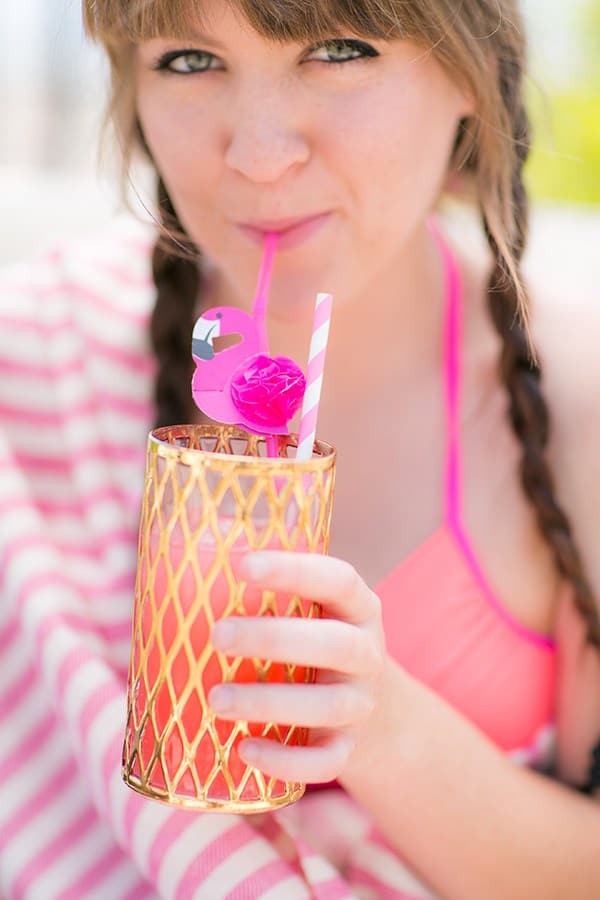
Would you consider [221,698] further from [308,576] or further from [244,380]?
[244,380]

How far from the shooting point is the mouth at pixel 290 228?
94cm

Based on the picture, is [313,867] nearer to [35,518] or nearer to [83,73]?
[35,518]

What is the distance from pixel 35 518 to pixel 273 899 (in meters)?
0.47

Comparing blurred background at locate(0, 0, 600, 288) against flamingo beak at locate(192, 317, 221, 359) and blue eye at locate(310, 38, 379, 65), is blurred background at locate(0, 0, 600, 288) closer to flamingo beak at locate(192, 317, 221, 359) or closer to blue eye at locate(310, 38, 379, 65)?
blue eye at locate(310, 38, 379, 65)

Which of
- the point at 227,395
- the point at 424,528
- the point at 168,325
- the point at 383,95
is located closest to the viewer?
the point at 227,395

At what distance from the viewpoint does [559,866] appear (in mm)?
1026

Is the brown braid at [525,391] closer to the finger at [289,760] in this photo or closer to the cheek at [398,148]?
the cheek at [398,148]

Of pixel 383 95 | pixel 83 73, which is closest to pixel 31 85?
pixel 83 73

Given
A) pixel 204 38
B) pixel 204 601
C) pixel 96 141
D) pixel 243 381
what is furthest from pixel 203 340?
pixel 96 141

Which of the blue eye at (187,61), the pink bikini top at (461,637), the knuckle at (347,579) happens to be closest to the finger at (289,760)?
the knuckle at (347,579)

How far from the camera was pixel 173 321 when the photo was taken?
129 centimetres

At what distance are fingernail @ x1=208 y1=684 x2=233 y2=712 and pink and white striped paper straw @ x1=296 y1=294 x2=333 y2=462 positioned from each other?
144 millimetres

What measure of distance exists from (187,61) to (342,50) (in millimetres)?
132

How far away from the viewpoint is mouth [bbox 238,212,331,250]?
0.94 metres
